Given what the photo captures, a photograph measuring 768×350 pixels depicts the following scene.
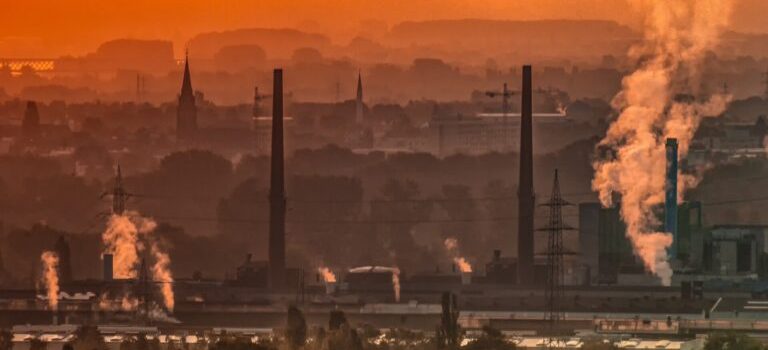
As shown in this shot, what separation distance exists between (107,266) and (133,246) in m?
4.14

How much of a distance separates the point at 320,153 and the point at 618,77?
36.4 ft

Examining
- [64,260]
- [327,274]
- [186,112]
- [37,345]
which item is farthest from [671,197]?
[186,112]

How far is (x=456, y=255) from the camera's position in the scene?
251 feet

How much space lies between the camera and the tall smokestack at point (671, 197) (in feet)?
229

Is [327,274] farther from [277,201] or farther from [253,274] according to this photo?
[277,201]

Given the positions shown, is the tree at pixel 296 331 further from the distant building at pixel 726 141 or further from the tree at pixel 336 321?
the distant building at pixel 726 141

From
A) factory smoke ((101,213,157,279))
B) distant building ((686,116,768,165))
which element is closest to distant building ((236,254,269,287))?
factory smoke ((101,213,157,279))

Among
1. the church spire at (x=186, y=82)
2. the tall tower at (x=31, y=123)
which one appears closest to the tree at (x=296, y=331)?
the tall tower at (x=31, y=123)

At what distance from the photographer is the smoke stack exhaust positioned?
69438 millimetres

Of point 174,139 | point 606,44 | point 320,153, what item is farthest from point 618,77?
point 174,139

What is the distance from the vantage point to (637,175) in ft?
242

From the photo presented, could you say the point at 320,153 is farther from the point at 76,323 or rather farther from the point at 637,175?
the point at 76,323

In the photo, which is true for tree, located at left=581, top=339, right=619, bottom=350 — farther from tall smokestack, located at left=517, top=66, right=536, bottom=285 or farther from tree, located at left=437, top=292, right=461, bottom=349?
tall smokestack, located at left=517, top=66, right=536, bottom=285

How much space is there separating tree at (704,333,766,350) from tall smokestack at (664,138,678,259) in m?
17.2
